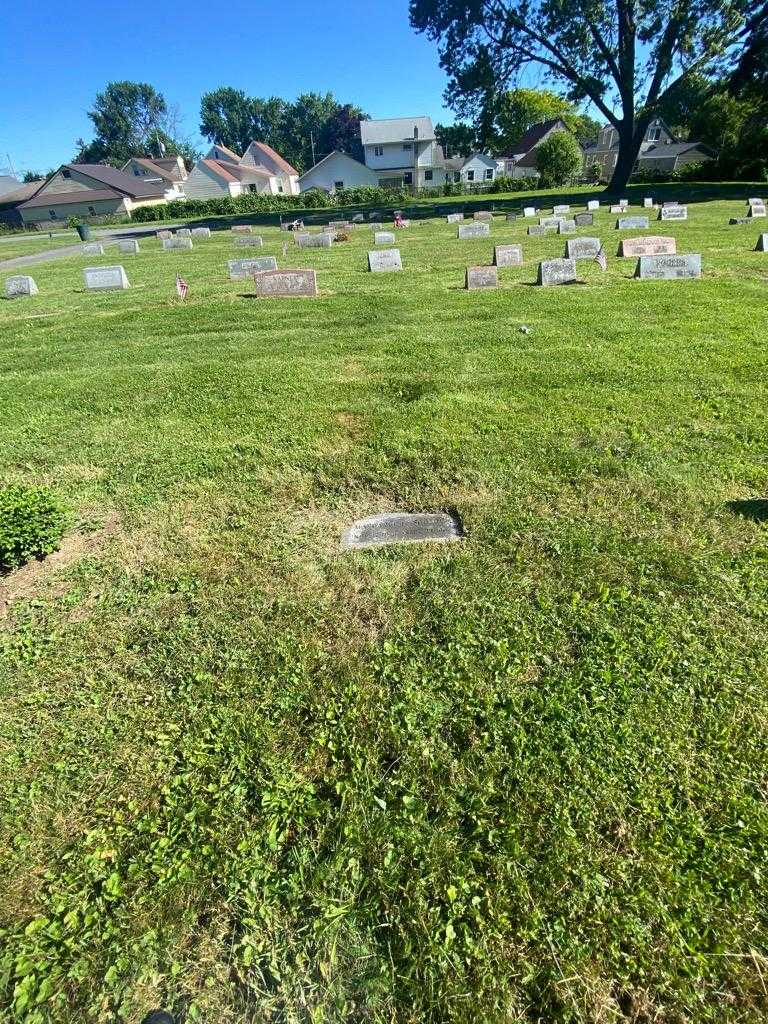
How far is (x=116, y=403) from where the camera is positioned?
678 centimetres

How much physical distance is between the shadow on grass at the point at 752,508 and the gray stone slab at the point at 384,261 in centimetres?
1276

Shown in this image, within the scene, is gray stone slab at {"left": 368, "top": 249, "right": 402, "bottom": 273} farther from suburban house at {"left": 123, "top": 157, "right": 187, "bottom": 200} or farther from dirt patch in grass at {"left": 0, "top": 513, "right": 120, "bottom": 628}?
suburban house at {"left": 123, "top": 157, "right": 187, "bottom": 200}

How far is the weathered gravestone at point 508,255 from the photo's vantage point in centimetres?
1421

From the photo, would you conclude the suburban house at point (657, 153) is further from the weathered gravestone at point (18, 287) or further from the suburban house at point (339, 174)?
the weathered gravestone at point (18, 287)

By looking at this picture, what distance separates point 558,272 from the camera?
11.4m

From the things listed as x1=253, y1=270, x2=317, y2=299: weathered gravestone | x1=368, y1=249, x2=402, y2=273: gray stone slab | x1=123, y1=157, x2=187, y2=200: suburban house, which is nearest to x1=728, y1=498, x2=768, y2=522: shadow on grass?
x1=253, y1=270, x2=317, y2=299: weathered gravestone

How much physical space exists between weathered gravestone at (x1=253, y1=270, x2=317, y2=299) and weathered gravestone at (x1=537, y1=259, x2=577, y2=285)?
5.06 m

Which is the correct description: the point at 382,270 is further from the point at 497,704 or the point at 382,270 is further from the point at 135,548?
the point at 497,704

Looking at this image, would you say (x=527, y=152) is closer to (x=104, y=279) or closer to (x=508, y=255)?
(x=508, y=255)

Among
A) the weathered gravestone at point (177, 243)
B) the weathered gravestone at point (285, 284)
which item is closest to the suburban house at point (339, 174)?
the weathered gravestone at point (177, 243)

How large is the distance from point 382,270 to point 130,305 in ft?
21.4

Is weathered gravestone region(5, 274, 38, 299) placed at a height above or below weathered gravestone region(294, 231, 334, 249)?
below

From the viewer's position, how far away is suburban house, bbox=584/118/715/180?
59.7 metres

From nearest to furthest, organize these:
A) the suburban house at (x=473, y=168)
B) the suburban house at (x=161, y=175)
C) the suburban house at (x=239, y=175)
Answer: the suburban house at (x=239, y=175)
the suburban house at (x=161, y=175)
the suburban house at (x=473, y=168)
